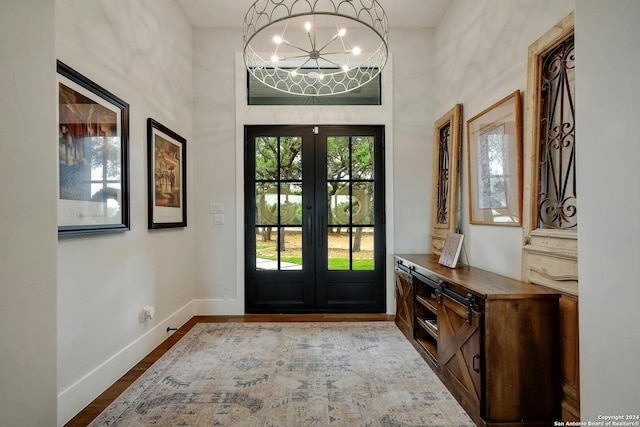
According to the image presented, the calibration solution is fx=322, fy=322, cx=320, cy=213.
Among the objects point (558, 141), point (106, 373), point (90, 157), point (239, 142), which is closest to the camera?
point (558, 141)

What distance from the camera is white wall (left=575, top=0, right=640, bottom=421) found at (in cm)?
88

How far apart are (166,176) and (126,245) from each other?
2.92 feet

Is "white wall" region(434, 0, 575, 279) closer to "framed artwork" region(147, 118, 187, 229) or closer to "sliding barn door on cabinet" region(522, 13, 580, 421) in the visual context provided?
"sliding barn door on cabinet" region(522, 13, 580, 421)

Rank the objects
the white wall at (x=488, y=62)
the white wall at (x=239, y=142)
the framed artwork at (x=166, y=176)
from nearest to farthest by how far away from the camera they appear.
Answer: the white wall at (x=488, y=62) < the framed artwork at (x=166, y=176) < the white wall at (x=239, y=142)

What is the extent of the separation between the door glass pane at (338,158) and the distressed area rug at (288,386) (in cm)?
178

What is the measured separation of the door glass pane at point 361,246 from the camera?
380 centimetres

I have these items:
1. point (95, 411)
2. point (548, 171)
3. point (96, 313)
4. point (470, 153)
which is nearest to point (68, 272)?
point (96, 313)

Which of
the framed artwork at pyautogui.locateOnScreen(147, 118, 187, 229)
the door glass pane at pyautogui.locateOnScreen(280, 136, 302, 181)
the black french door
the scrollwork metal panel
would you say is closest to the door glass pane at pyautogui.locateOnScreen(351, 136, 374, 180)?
the black french door

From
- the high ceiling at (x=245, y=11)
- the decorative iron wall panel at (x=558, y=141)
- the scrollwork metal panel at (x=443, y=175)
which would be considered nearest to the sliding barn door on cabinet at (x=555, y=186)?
the decorative iron wall panel at (x=558, y=141)

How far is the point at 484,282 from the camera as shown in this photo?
2.04 metres

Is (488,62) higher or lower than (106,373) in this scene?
higher

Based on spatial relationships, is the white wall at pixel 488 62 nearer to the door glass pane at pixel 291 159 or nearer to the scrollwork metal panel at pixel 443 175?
the scrollwork metal panel at pixel 443 175

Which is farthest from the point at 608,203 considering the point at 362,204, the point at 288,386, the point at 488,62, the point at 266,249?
the point at 266,249

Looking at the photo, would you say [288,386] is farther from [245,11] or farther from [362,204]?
[245,11]
